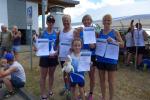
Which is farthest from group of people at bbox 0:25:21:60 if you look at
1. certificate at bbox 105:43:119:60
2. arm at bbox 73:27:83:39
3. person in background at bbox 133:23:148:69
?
certificate at bbox 105:43:119:60

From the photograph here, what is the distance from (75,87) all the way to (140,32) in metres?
6.93

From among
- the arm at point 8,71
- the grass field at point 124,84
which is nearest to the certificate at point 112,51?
the grass field at point 124,84

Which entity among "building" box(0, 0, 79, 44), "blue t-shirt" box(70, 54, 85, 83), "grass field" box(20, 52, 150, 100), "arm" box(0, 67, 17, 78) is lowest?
"grass field" box(20, 52, 150, 100)

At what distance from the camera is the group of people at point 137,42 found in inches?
506

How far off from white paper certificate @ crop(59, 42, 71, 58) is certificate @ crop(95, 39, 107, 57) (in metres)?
0.65

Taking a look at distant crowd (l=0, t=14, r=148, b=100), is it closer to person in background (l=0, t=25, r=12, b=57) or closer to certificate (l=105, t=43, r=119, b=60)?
certificate (l=105, t=43, r=119, b=60)

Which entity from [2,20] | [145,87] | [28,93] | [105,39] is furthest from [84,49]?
[2,20]

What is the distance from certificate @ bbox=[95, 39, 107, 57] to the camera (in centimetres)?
665

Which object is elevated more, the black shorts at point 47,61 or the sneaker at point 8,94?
the black shorts at point 47,61

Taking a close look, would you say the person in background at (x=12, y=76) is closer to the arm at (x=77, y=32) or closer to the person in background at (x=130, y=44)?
the arm at (x=77, y=32)

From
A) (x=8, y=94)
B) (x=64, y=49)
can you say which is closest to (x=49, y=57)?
(x=64, y=49)

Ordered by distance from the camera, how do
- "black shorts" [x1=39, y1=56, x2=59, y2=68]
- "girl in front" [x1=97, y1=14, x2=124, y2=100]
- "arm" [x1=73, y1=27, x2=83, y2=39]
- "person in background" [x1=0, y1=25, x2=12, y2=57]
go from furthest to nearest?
"person in background" [x1=0, y1=25, x2=12, y2=57]
"black shorts" [x1=39, y1=56, x2=59, y2=68]
"arm" [x1=73, y1=27, x2=83, y2=39]
"girl in front" [x1=97, y1=14, x2=124, y2=100]

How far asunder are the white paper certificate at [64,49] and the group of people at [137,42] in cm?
640

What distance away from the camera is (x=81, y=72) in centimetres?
658
